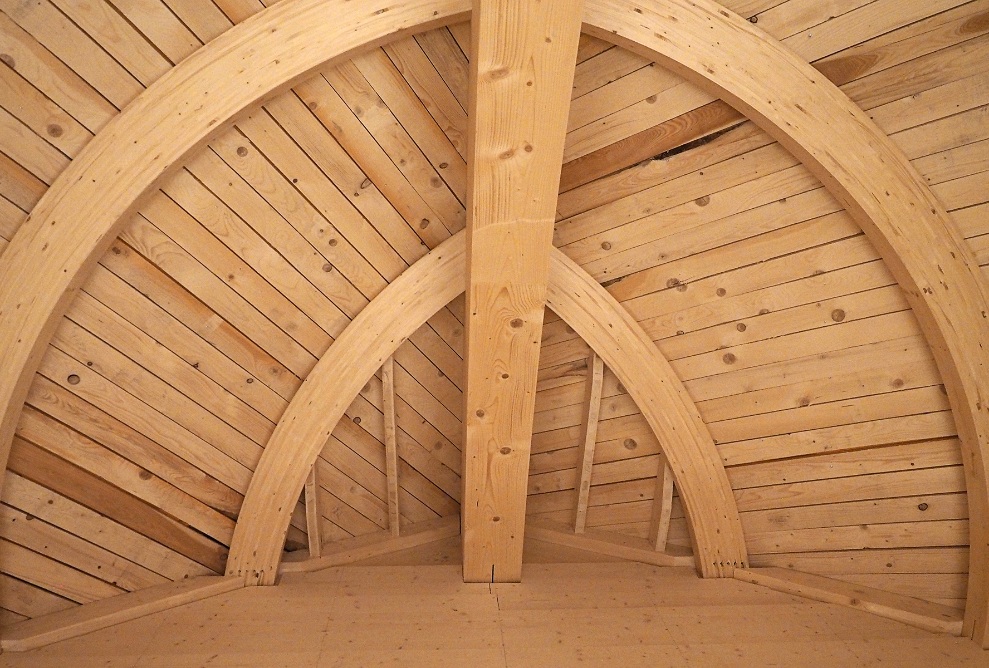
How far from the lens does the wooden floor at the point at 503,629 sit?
9.07 ft

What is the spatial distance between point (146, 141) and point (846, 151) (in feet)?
7.67

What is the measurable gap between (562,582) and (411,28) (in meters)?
2.38

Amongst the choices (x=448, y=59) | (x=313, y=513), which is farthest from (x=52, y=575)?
(x=448, y=59)

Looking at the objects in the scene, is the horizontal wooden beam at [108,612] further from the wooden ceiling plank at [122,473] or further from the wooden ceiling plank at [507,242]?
the wooden ceiling plank at [507,242]

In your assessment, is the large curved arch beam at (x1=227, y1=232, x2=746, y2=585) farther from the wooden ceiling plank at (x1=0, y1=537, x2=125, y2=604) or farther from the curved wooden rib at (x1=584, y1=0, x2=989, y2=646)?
the curved wooden rib at (x1=584, y1=0, x2=989, y2=646)

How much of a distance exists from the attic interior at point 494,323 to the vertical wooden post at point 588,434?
18 mm

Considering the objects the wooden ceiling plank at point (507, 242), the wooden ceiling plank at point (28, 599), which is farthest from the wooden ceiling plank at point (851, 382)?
the wooden ceiling plank at point (28, 599)

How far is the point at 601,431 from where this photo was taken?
349 cm

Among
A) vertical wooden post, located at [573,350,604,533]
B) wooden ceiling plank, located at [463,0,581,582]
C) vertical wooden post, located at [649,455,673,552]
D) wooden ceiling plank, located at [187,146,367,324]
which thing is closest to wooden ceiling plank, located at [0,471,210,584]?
wooden ceiling plank, located at [187,146,367,324]

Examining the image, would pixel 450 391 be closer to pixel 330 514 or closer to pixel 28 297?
pixel 330 514

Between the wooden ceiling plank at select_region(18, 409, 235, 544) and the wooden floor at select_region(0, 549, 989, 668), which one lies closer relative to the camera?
the wooden ceiling plank at select_region(18, 409, 235, 544)

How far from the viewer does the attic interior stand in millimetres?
2387

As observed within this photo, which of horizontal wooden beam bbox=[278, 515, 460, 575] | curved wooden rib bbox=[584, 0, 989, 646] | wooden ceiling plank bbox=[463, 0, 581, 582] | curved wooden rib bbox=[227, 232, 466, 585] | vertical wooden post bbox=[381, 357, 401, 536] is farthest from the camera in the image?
horizontal wooden beam bbox=[278, 515, 460, 575]

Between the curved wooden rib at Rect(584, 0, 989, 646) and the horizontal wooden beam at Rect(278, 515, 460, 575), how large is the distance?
7.53ft
